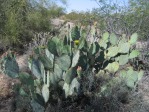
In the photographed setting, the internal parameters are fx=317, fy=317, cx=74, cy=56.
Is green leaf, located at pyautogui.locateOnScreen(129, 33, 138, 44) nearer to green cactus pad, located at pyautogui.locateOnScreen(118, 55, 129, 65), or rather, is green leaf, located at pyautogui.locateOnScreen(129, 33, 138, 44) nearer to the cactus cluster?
green cactus pad, located at pyautogui.locateOnScreen(118, 55, 129, 65)

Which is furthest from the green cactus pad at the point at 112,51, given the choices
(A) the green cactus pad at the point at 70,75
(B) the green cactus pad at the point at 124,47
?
(A) the green cactus pad at the point at 70,75

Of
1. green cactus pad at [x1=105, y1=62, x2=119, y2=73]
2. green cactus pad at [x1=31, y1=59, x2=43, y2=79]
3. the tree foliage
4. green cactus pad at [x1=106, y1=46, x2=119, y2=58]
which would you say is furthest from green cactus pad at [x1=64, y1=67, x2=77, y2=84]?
the tree foliage

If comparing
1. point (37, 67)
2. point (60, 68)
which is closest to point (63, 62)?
point (60, 68)

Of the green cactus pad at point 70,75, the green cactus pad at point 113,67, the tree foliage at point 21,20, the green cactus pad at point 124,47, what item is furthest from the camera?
the tree foliage at point 21,20

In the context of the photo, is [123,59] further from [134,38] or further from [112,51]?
[134,38]

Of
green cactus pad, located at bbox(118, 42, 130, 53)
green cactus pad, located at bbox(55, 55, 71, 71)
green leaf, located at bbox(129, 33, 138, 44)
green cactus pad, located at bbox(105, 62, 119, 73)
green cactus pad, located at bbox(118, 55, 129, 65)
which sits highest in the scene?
green leaf, located at bbox(129, 33, 138, 44)

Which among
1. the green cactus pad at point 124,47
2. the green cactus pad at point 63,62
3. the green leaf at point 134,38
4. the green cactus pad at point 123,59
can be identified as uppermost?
the green leaf at point 134,38

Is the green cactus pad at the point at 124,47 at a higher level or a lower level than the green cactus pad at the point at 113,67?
higher

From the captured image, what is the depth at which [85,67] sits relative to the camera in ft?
18.9

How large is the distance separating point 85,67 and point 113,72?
694 millimetres

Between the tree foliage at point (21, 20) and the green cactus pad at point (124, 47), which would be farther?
the tree foliage at point (21, 20)

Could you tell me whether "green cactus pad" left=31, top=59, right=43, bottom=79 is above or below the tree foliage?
below

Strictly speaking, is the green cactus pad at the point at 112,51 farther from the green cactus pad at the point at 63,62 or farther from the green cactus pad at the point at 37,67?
the green cactus pad at the point at 37,67

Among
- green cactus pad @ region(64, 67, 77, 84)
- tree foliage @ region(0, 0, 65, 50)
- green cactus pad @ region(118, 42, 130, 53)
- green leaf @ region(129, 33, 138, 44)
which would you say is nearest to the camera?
green cactus pad @ region(64, 67, 77, 84)
